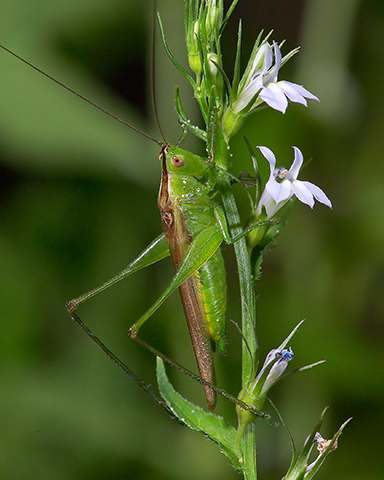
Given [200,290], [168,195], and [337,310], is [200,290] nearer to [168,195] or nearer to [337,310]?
[168,195]

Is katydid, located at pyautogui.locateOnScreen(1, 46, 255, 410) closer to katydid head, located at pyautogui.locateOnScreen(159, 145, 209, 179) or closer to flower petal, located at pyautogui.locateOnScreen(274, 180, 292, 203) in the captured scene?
katydid head, located at pyautogui.locateOnScreen(159, 145, 209, 179)

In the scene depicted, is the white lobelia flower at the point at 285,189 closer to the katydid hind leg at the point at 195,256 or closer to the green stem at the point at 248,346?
the green stem at the point at 248,346

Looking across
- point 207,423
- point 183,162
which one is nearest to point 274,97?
point 183,162

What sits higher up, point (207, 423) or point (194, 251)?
point (194, 251)

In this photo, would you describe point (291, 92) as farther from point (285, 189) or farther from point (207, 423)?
point (207, 423)

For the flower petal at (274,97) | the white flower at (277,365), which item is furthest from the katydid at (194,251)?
the flower petal at (274,97)

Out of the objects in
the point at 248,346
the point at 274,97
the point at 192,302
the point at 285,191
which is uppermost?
the point at 274,97
